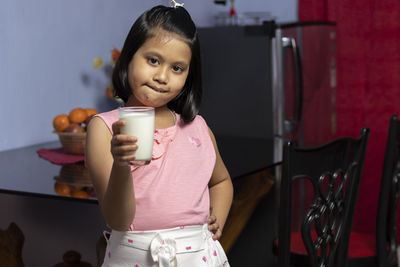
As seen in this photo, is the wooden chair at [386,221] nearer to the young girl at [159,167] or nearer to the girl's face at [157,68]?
the young girl at [159,167]

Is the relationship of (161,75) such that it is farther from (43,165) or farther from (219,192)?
(43,165)

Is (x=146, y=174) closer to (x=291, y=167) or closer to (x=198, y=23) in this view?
(x=291, y=167)

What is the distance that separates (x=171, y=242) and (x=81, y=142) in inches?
37.4

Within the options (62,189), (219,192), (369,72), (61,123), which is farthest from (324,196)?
(369,72)

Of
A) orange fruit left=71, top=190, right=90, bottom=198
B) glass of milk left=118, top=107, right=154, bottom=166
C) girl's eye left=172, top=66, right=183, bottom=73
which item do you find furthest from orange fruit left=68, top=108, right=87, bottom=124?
glass of milk left=118, top=107, right=154, bottom=166

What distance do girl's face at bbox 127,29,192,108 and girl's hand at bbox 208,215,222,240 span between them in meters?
0.25

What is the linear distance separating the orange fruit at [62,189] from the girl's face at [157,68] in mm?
568

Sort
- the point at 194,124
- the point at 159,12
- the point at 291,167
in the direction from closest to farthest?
the point at 159,12 → the point at 194,124 → the point at 291,167

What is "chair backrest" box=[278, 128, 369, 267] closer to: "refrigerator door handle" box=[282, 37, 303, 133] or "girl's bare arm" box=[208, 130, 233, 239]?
"girl's bare arm" box=[208, 130, 233, 239]

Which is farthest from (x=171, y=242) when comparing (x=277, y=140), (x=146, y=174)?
(x=277, y=140)

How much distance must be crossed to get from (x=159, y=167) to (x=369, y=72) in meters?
2.04

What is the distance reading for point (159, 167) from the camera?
37.6 inches

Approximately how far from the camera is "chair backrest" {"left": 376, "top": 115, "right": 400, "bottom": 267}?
6.15 ft

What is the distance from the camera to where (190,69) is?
39.2 inches
